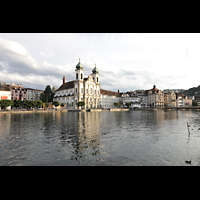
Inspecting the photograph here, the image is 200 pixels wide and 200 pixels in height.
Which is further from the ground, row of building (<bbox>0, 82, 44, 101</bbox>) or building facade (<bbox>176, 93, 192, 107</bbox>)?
row of building (<bbox>0, 82, 44, 101</bbox>)

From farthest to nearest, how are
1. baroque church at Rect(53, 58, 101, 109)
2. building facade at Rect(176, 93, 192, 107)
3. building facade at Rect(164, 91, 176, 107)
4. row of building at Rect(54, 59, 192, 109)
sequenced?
building facade at Rect(176, 93, 192, 107) < building facade at Rect(164, 91, 176, 107) < row of building at Rect(54, 59, 192, 109) < baroque church at Rect(53, 58, 101, 109)

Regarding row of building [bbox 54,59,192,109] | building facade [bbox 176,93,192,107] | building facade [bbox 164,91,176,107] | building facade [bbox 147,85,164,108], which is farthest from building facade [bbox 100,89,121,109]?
building facade [bbox 176,93,192,107]

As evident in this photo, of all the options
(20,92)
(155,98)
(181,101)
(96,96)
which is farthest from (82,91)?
(181,101)

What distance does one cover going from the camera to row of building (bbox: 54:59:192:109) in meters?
100

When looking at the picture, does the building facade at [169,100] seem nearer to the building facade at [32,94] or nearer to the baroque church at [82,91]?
the baroque church at [82,91]

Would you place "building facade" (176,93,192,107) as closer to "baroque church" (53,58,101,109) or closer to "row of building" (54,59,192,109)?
"row of building" (54,59,192,109)

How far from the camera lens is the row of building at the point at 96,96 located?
100 metres
